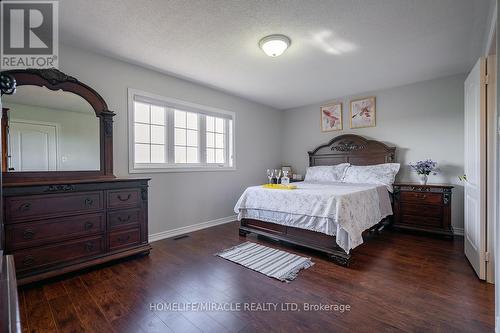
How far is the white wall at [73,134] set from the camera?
2.62 metres

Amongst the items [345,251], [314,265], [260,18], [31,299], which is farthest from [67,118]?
[345,251]

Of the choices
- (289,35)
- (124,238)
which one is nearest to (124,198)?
(124,238)

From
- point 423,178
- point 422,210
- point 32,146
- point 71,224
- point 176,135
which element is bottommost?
point 422,210

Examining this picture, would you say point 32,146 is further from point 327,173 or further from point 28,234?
point 327,173

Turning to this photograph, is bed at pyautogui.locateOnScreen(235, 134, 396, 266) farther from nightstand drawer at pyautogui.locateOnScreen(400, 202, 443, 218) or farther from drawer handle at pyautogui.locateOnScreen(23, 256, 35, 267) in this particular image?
drawer handle at pyautogui.locateOnScreen(23, 256, 35, 267)

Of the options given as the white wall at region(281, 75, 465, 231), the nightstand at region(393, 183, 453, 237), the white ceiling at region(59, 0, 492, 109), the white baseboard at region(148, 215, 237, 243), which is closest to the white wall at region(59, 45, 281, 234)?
the white baseboard at region(148, 215, 237, 243)

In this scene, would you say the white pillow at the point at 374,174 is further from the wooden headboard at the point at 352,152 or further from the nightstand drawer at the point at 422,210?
the nightstand drawer at the point at 422,210

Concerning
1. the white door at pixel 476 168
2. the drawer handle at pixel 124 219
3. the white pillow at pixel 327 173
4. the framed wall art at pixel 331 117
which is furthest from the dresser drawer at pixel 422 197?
the drawer handle at pixel 124 219

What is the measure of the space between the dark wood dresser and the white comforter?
1.51 metres

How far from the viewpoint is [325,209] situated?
275 cm

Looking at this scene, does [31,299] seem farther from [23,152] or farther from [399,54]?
[399,54]

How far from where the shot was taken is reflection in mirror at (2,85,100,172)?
8.12 ft

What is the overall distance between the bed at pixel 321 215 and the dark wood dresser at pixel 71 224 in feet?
4.89

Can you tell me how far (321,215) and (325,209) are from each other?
3.3 inches
